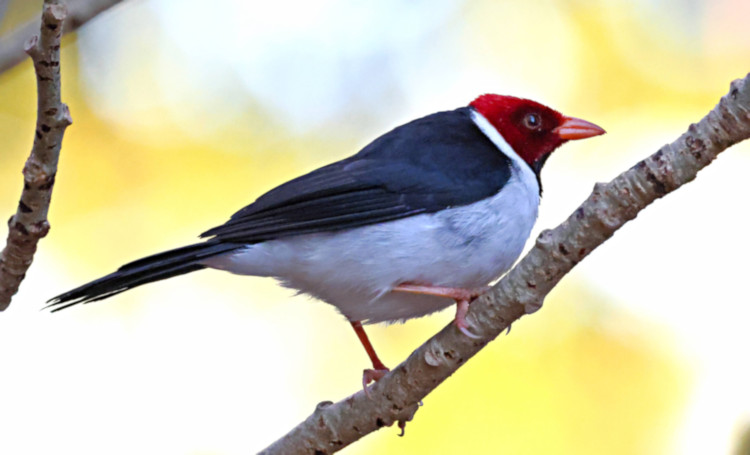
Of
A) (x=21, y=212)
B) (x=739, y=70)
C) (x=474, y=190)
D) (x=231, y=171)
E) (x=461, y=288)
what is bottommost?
(x=461, y=288)

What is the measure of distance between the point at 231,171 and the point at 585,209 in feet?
14.0

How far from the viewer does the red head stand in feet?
14.2

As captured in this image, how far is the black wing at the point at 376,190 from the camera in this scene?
3621 millimetres

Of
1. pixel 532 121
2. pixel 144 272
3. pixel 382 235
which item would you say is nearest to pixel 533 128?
pixel 532 121

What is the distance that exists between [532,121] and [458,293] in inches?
52.7

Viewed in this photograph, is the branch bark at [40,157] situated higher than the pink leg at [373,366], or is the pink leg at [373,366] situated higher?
the branch bark at [40,157]

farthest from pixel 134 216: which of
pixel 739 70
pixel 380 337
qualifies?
pixel 739 70

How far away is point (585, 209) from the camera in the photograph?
8.87 feet

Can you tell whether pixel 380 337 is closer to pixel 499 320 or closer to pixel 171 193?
pixel 171 193

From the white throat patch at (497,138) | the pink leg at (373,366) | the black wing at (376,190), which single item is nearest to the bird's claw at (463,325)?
the black wing at (376,190)

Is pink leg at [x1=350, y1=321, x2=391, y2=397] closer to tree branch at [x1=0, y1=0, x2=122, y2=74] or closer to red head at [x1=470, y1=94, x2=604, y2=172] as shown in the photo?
red head at [x1=470, y1=94, x2=604, y2=172]

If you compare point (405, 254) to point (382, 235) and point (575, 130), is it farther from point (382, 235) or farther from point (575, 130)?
point (575, 130)

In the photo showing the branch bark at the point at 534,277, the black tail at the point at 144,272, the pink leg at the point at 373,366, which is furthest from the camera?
the pink leg at the point at 373,366

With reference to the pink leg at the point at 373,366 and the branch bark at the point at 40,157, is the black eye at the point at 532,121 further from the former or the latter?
the branch bark at the point at 40,157
